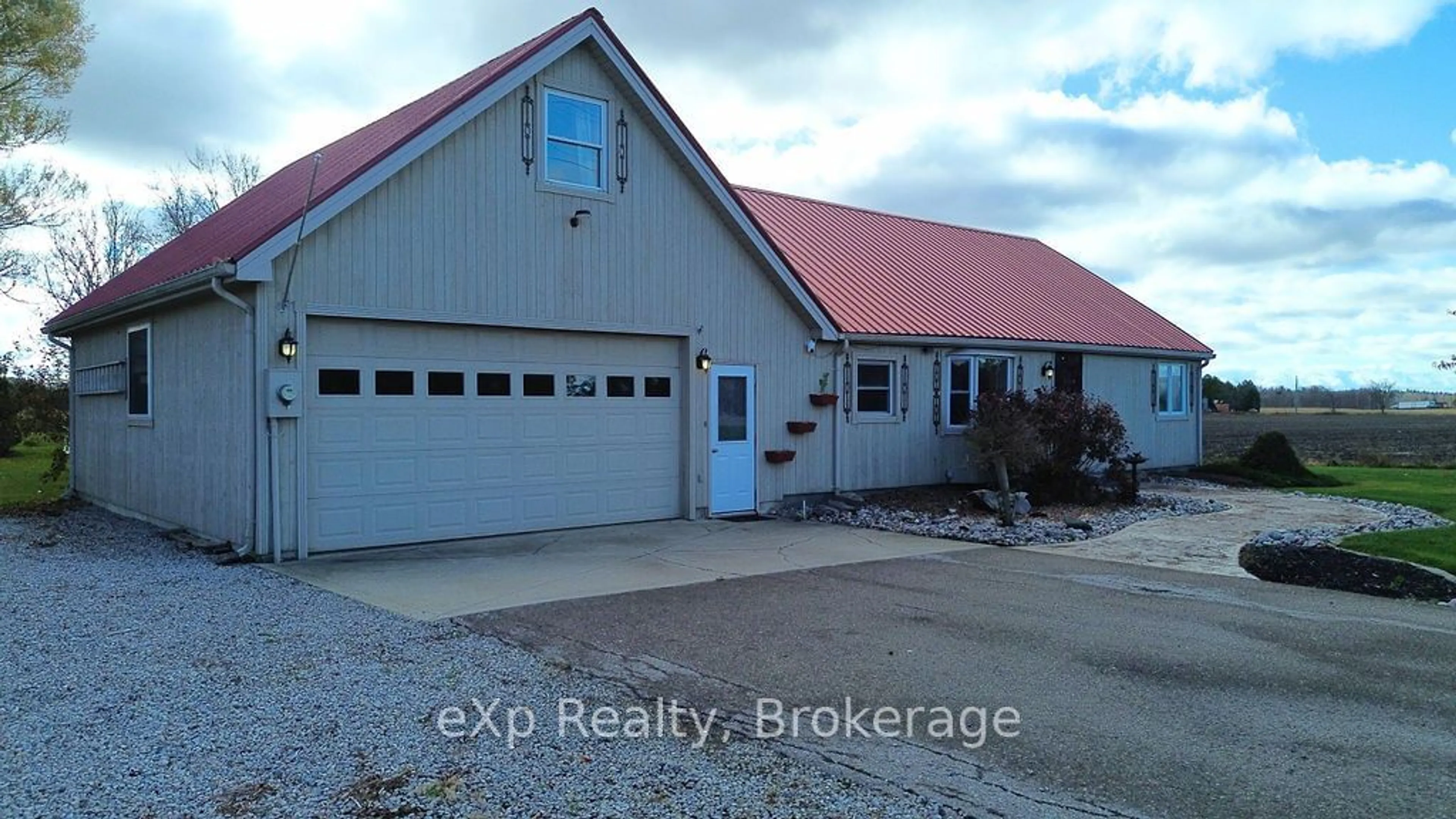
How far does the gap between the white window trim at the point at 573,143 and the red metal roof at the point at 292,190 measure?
621mm

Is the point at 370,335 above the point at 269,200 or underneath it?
underneath

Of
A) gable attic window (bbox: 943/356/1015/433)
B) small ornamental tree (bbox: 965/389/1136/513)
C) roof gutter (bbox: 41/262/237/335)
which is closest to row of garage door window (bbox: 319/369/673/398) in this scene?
roof gutter (bbox: 41/262/237/335)

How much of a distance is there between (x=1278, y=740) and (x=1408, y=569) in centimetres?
591

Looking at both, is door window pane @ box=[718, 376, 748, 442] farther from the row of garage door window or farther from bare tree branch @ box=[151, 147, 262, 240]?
bare tree branch @ box=[151, 147, 262, 240]

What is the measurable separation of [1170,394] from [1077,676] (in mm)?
17533

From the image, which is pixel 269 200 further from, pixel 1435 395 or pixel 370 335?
pixel 1435 395

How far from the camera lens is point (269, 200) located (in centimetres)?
1316

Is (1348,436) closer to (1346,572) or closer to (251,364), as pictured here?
(1346,572)

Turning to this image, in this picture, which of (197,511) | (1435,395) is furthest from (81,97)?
(1435,395)

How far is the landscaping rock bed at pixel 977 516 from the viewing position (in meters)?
12.5

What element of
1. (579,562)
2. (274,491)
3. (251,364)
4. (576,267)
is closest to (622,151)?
(576,267)

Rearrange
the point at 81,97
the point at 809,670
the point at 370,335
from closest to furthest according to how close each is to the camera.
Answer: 1. the point at 809,670
2. the point at 370,335
3. the point at 81,97

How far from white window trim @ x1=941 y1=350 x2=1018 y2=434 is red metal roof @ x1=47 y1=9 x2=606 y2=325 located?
8232mm

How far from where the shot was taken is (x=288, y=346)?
31.9ft
